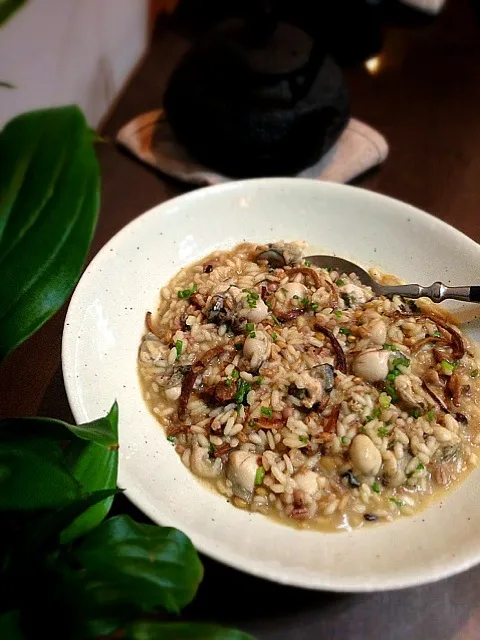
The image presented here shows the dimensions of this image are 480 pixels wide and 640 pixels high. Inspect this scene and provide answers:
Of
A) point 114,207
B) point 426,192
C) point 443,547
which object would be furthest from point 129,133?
point 443,547

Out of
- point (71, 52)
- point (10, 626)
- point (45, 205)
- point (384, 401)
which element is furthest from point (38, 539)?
point (71, 52)

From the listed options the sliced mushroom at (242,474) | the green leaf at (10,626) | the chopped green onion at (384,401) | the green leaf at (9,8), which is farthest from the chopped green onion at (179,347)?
the green leaf at (9,8)

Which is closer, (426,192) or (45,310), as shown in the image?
(45,310)

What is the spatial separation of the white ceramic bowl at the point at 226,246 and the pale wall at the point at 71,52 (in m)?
0.52

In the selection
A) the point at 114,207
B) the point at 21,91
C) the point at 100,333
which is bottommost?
the point at 114,207

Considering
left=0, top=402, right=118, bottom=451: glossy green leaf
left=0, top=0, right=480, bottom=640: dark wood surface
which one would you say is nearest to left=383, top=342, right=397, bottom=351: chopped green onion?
left=0, top=0, right=480, bottom=640: dark wood surface

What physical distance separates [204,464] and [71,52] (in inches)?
52.1

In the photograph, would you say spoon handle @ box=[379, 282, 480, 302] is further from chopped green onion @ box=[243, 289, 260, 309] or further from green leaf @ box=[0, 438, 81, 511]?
green leaf @ box=[0, 438, 81, 511]

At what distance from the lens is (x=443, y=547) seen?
970 mm

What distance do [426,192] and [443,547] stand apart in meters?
1.26

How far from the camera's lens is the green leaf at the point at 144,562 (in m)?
0.69

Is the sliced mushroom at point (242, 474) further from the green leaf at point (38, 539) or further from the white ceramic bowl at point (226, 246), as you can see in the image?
the green leaf at point (38, 539)

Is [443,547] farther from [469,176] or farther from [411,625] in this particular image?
[469,176]

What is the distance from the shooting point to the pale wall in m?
1.50
